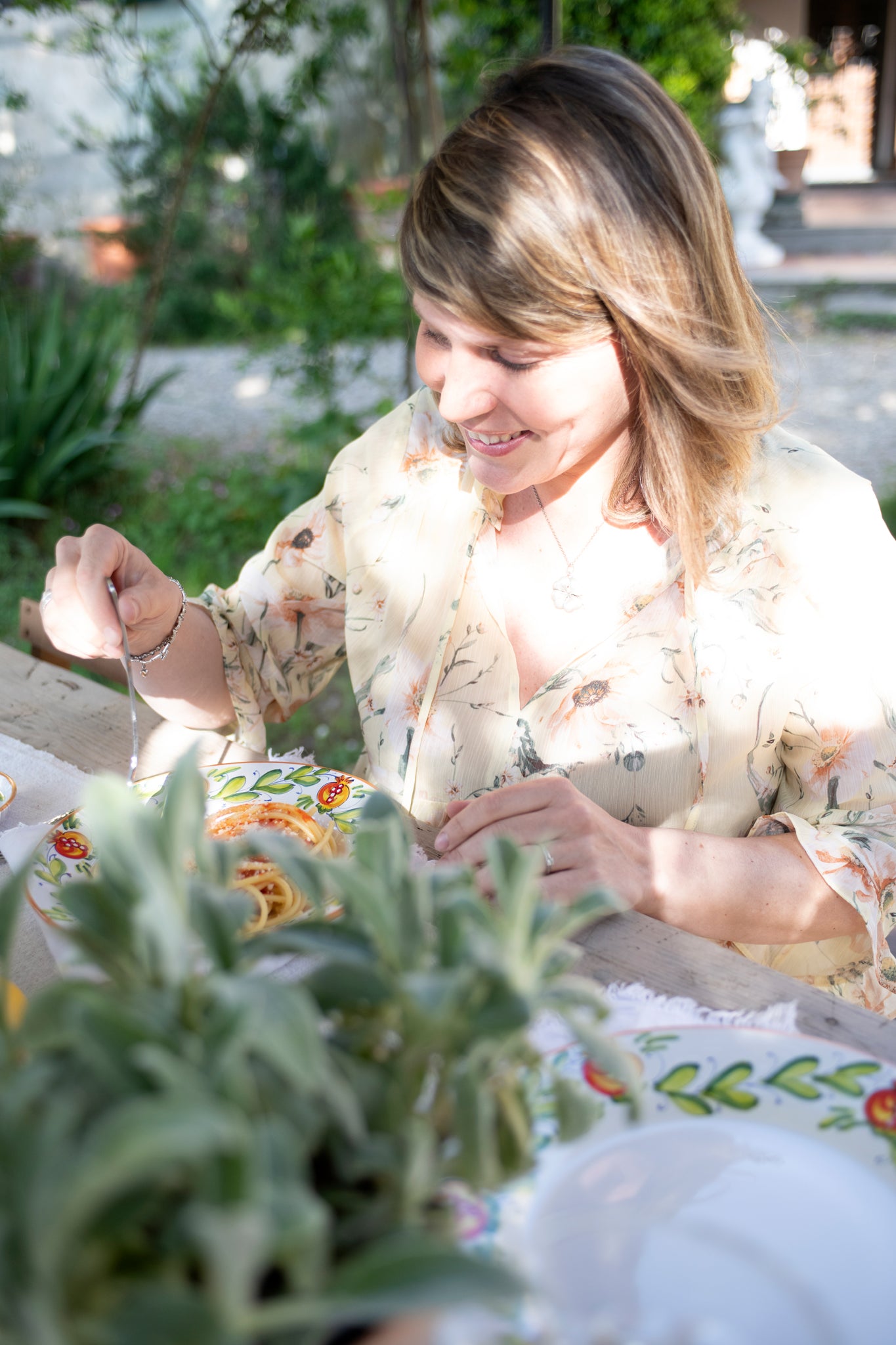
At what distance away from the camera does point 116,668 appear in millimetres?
1773

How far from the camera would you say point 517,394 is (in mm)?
1208

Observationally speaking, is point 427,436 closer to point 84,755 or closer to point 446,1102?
point 84,755

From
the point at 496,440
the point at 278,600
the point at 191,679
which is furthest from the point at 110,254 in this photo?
the point at 496,440

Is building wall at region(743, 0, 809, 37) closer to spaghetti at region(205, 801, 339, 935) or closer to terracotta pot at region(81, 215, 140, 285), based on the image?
terracotta pot at region(81, 215, 140, 285)

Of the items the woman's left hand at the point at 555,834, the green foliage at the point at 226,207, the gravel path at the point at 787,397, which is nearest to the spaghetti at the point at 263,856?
the woman's left hand at the point at 555,834

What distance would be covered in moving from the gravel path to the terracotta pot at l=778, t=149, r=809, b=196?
2882mm

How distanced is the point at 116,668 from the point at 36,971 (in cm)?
89

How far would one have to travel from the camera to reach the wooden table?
838 mm

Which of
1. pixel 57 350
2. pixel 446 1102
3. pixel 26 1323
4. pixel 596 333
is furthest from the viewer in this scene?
pixel 57 350

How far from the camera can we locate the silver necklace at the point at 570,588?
1.41m

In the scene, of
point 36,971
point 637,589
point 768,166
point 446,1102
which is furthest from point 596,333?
point 768,166

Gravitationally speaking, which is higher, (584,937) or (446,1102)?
(446,1102)

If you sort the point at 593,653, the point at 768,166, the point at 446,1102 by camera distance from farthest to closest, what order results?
1. the point at 768,166
2. the point at 593,653
3. the point at 446,1102

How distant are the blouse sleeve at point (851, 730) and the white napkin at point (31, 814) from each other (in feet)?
2.39
